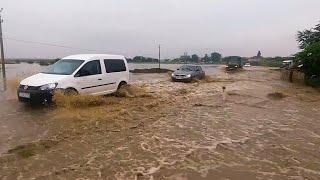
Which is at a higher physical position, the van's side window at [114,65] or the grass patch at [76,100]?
the van's side window at [114,65]

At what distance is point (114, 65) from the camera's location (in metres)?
15.0

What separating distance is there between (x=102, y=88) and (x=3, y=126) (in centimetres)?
449

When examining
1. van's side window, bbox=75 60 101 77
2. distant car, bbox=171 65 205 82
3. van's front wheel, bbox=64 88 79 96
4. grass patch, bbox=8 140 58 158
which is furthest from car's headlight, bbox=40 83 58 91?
distant car, bbox=171 65 205 82

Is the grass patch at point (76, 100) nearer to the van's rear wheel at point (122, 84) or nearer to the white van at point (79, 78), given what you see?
the white van at point (79, 78)

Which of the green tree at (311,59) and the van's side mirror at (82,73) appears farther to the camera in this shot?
the green tree at (311,59)

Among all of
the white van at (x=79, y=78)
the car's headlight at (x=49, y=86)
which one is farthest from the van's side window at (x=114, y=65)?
the car's headlight at (x=49, y=86)

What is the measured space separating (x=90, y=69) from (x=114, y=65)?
1607mm

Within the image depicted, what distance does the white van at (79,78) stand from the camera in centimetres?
1193

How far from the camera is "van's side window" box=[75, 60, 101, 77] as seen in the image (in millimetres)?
13080

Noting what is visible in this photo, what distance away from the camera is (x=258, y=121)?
1238 centimetres

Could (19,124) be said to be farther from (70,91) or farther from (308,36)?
(308,36)

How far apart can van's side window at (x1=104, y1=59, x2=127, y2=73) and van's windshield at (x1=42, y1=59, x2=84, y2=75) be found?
131cm

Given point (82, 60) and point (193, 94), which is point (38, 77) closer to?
point (82, 60)

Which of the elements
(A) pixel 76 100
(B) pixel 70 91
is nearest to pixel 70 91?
(B) pixel 70 91
